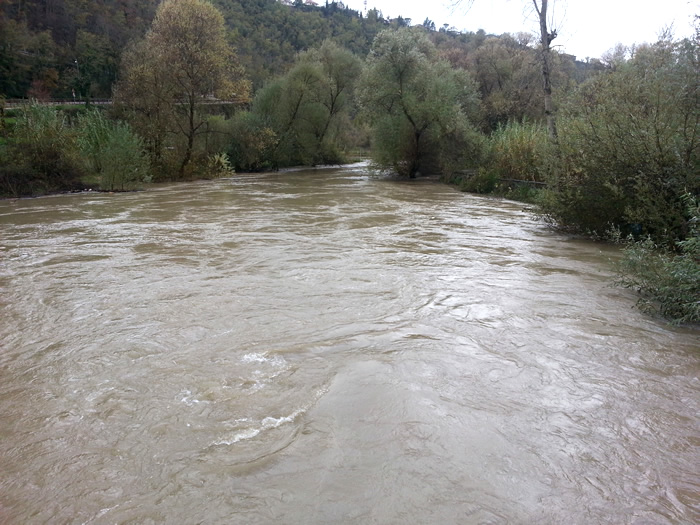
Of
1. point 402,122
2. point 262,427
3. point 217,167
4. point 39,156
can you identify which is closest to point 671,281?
point 262,427

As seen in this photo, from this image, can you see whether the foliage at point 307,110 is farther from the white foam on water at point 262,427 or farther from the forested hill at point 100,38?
the white foam on water at point 262,427

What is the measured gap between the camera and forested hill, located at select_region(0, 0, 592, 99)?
58.1 metres

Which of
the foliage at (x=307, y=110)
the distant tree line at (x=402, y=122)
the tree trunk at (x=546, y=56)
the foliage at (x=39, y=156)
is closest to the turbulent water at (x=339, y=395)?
the distant tree line at (x=402, y=122)

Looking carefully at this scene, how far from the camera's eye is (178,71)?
83.1 feet

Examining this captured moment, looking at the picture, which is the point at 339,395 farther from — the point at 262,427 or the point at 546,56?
the point at 546,56

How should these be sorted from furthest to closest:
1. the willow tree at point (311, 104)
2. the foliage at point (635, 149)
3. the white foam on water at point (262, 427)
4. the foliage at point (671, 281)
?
the willow tree at point (311, 104)
the foliage at point (635, 149)
the foliage at point (671, 281)
the white foam on water at point (262, 427)

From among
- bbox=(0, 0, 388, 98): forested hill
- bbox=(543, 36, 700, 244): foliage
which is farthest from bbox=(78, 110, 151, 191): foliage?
bbox=(0, 0, 388, 98): forested hill

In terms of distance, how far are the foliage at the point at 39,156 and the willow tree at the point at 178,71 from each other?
20.2 feet

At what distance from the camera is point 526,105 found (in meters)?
34.2

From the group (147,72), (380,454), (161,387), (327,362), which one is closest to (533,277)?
(327,362)

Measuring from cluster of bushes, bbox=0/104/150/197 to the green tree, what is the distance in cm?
1335

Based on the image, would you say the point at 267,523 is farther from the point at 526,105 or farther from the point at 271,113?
the point at 271,113

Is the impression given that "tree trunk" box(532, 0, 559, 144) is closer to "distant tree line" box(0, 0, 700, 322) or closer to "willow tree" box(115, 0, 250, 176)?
"distant tree line" box(0, 0, 700, 322)

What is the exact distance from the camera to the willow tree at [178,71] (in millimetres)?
25156
